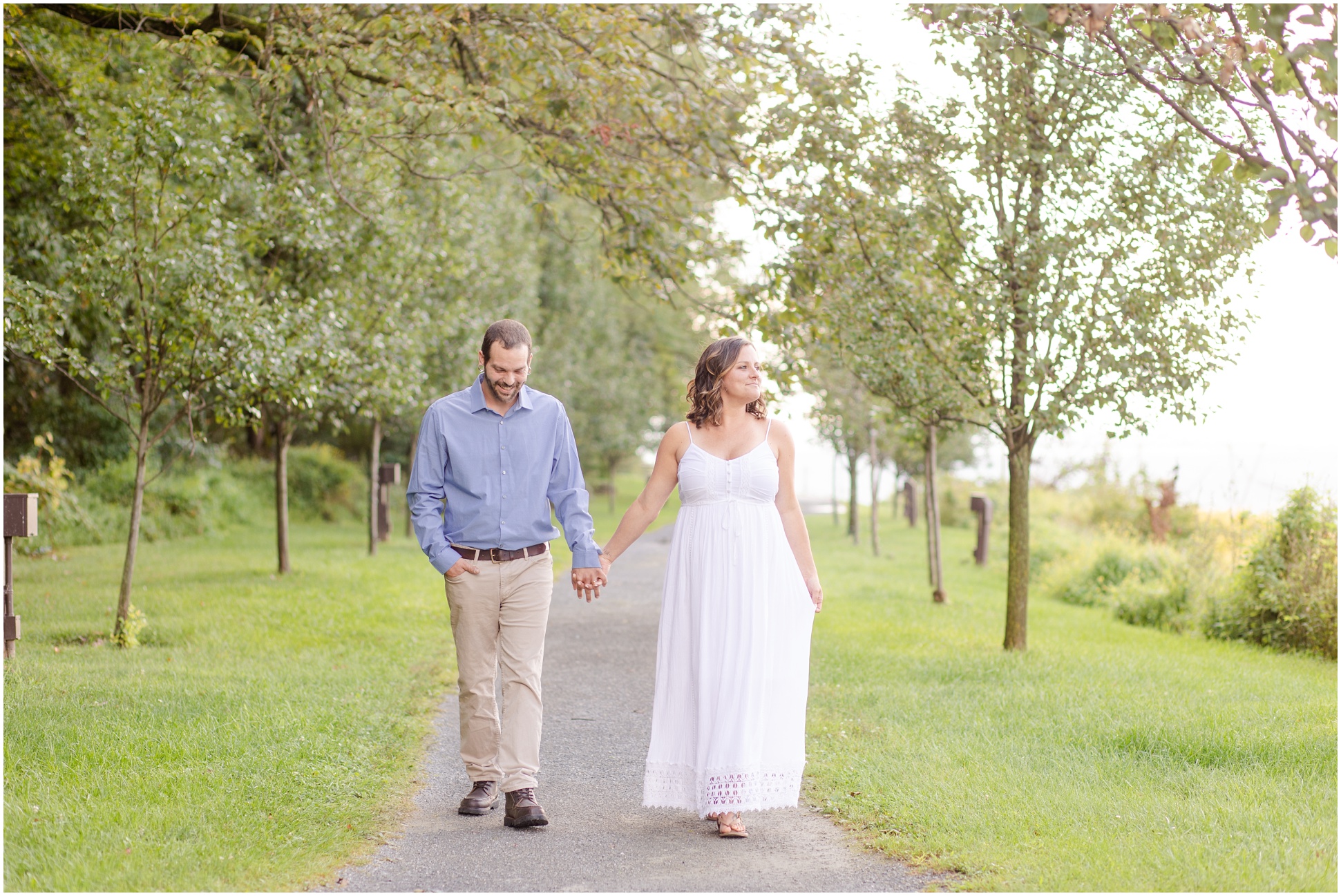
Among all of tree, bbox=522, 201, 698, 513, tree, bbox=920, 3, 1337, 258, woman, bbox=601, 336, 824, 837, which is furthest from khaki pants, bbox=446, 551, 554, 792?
tree, bbox=522, 201, 698, 513

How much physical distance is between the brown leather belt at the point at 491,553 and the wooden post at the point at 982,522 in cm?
1568

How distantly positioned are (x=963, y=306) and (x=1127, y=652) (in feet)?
11.4

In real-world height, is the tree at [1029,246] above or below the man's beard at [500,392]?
above

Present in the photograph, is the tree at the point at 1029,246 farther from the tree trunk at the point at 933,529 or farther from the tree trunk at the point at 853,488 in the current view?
the tree trunk at the point at 853,488

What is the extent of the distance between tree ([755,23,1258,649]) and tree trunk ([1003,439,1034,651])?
29mm

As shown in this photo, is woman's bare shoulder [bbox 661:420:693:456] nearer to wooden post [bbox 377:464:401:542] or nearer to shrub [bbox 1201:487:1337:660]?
shrub [bbox 1201:487:1337:660]

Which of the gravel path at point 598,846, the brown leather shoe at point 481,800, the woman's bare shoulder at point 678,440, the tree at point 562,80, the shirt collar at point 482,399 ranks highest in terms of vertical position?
the tree at point 562,80

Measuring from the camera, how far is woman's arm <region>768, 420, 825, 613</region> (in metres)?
5.46

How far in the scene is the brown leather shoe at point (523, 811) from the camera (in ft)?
16.9

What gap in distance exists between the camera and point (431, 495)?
17.5 ft

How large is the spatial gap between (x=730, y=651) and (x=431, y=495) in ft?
5.05

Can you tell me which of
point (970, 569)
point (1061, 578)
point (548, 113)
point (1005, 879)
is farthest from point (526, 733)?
point (970, 569)

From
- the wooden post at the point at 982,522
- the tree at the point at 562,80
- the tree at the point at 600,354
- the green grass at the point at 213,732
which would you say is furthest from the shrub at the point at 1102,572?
the tree at the point at 600,354

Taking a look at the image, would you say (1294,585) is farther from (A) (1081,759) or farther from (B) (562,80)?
(B) (562,80)
